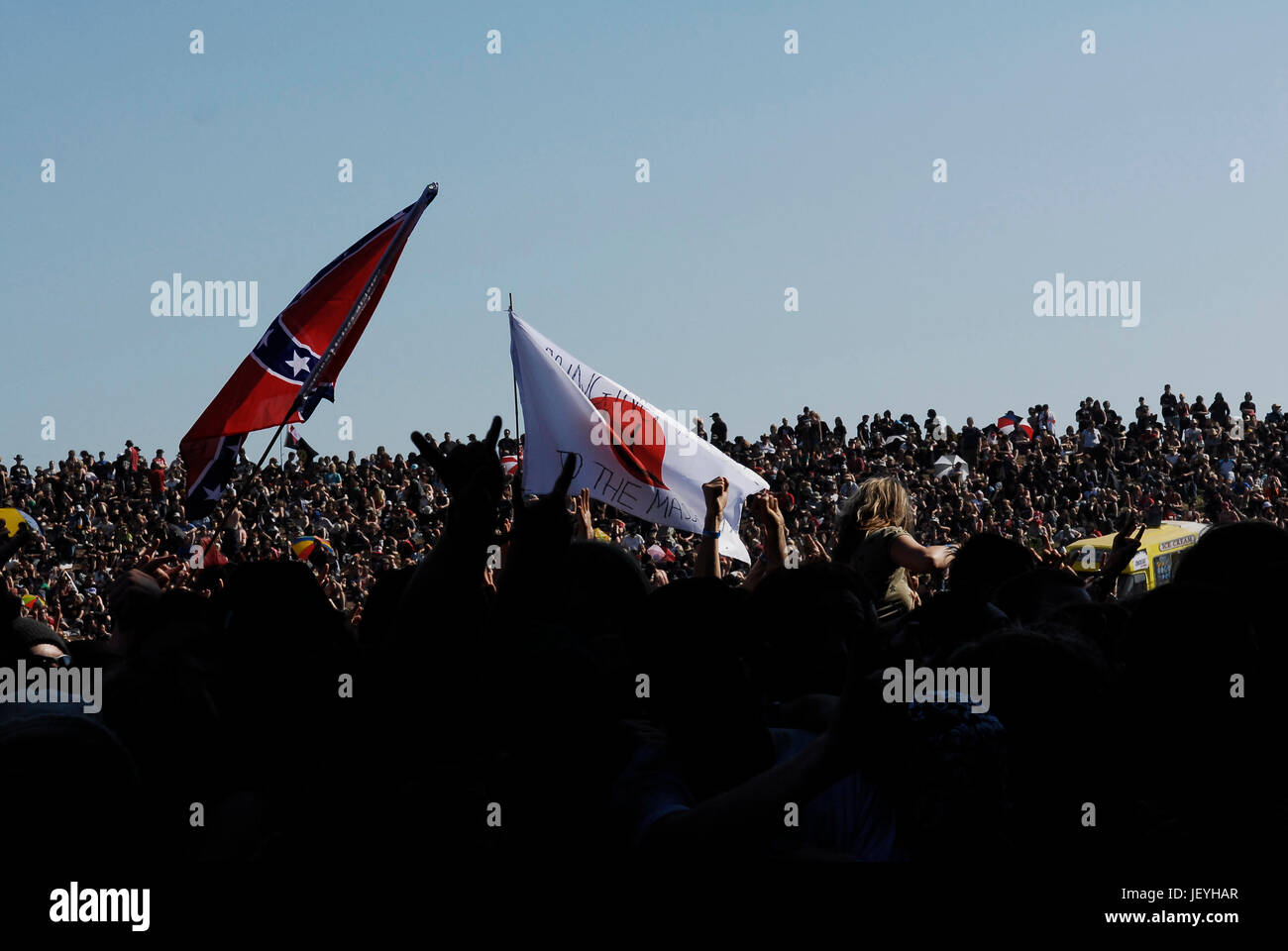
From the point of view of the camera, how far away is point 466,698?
289cm

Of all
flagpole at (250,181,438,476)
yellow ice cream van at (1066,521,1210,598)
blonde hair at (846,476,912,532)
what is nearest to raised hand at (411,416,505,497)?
blonde hair at (846,476,912,532)

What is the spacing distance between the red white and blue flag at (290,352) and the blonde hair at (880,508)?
396cm

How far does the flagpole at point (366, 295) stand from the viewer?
27.5 ft

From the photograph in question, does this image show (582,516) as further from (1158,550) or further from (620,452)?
(1158,550)

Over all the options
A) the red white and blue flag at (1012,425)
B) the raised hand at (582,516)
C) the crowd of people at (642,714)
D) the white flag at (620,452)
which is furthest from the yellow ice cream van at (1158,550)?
the crowd of people at (642,714)

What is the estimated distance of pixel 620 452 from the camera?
8.24 meters

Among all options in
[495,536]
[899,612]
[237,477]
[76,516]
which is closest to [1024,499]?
[237,477]

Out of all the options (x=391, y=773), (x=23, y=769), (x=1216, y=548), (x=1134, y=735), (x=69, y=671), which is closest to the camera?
(x=23, y=769)

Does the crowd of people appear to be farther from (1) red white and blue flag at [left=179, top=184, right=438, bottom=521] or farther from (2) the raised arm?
(1) red white and blue flag at [left=179, top=184, right=438, bottom=521]

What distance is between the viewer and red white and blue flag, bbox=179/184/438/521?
8703 millimetres

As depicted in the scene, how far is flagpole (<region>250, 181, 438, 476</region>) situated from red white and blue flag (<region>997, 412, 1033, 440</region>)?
29.7 metres

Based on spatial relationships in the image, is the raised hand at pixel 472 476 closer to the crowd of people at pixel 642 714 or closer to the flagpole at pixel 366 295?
the crowd of people at pixel 642 714
